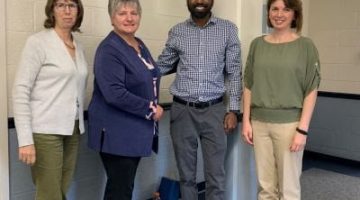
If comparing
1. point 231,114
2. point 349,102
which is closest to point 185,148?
point 231,114

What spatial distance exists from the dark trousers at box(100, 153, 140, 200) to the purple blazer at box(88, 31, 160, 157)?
0.17 feet

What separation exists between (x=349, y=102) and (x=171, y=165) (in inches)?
91.7

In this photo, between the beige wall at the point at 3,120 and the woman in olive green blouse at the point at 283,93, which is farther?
the woman in olive green blouse at the point at 283,93

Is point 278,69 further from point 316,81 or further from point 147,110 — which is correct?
point 147,110

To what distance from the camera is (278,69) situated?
2170 mm

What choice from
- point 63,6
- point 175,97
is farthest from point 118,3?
point 175,97

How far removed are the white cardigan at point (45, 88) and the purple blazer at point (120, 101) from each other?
0.13 metres

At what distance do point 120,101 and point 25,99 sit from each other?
43 cm

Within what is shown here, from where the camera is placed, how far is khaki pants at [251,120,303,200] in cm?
221

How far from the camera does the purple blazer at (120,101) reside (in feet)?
6.15

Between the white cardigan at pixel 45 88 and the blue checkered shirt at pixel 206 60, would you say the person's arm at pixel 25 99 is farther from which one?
the blue checkered shirt at pixel 206 60

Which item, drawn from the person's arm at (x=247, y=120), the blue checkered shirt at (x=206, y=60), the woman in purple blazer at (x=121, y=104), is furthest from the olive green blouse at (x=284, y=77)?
the woman in purple blazer at (x=121, y=104)

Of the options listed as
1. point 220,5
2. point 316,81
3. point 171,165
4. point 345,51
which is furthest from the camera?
point 345,51

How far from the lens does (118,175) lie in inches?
76.7
